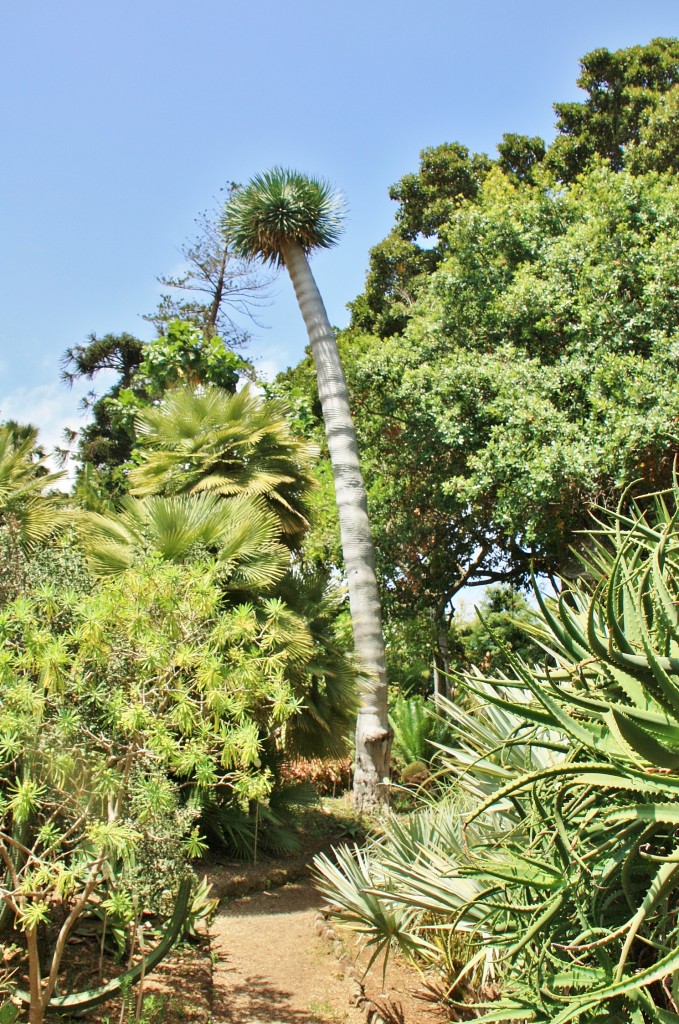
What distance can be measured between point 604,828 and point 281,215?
11565mm

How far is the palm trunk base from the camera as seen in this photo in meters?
10.9

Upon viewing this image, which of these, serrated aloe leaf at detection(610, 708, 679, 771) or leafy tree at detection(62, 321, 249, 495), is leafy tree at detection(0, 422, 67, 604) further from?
serrated aloe leaf at detection(610, 708, 679, 771)

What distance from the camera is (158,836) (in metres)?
4.59

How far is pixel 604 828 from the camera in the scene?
9.37ft

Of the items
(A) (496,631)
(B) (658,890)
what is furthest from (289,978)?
(A) (496,631)

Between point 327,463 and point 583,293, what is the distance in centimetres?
766

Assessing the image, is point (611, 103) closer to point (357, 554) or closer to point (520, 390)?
point (520, 390)

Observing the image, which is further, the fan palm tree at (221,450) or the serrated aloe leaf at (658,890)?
the fan palm tree at (221,450)

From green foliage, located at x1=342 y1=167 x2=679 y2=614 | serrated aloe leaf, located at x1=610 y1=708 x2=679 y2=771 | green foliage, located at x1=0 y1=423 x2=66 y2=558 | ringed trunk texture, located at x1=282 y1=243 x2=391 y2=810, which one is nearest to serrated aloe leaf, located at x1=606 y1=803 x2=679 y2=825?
serrated aloe leaf, located at x1=610 y1=708 x2=679 y2=771

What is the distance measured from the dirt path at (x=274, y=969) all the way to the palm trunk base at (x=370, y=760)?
6.59 ft

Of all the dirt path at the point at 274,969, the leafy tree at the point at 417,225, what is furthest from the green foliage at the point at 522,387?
the leafy tree at the point at 417,225

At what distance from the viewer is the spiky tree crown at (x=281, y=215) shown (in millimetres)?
12836

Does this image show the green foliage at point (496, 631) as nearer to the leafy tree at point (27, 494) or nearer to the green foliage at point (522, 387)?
the green foliage at point (522, 387)

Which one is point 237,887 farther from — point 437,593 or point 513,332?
point 513,332
